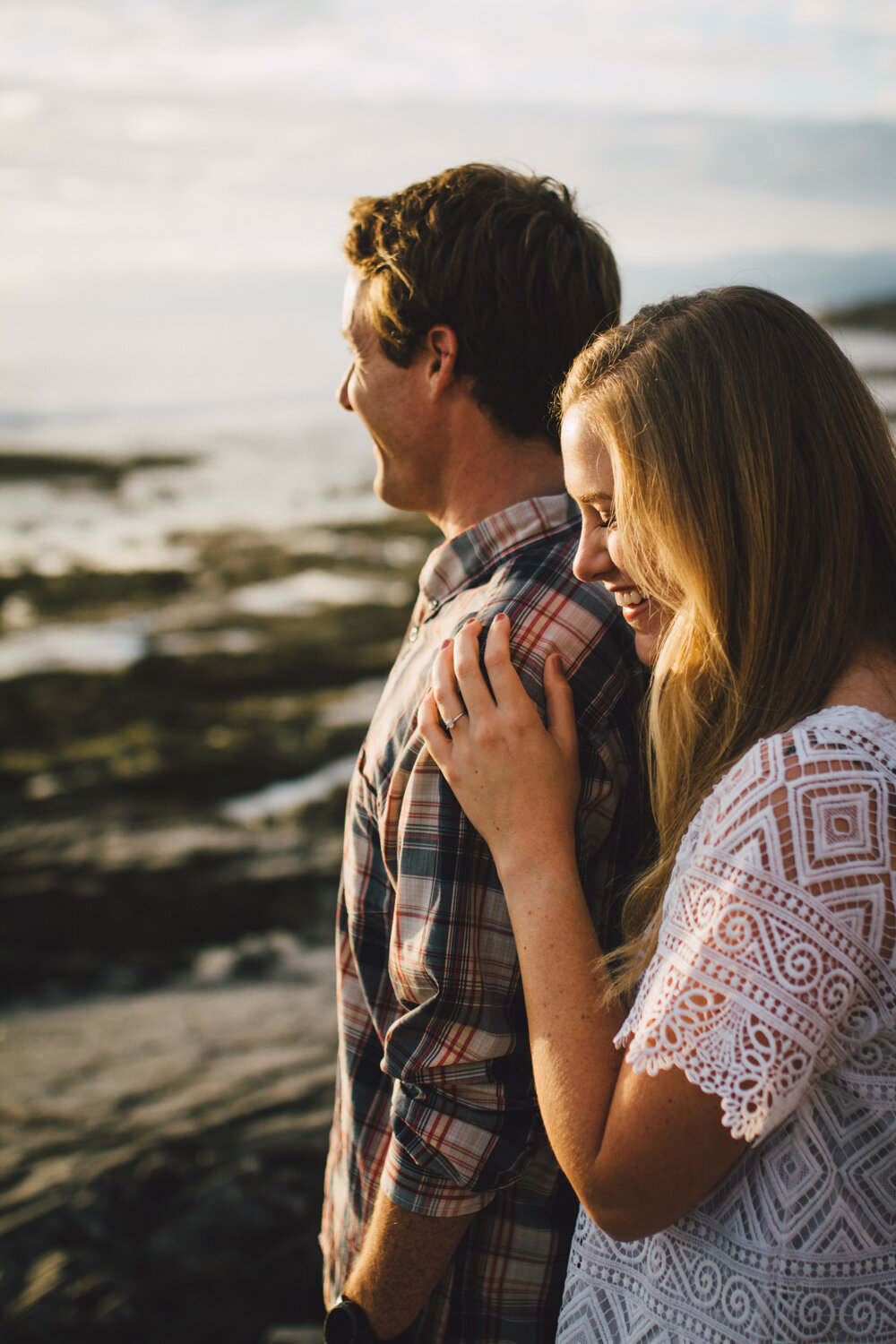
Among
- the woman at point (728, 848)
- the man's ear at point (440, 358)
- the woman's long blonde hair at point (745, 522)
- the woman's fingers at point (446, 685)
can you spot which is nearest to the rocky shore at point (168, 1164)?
the woman at point (728, 848)

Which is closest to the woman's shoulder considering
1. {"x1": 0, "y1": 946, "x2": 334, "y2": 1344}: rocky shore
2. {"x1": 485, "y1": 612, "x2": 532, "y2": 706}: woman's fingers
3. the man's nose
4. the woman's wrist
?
the woman's wrist

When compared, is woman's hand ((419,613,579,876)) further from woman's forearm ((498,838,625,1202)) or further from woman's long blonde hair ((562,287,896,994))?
woman's long blonde hair ((562,287,896,994))

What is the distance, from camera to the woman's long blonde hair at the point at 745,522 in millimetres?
1544

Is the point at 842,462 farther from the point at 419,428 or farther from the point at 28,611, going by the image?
the point at 28,611

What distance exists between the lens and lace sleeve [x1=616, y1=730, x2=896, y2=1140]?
4.38 ft

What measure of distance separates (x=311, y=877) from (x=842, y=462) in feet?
18.8

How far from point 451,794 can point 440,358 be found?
0.98 meters

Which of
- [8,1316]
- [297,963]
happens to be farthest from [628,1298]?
[297,963]

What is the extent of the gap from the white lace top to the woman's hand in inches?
10.8

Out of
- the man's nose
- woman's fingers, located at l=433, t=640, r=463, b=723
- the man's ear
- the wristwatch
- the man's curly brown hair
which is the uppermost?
the man's curly brown hair

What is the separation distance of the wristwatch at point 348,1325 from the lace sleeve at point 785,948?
3.22 ft

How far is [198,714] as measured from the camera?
1008cm

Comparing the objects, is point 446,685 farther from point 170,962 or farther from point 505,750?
point 170,962

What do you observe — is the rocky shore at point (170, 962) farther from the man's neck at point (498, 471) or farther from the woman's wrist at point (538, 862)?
the man's neck at point (498, 471)
